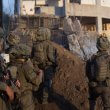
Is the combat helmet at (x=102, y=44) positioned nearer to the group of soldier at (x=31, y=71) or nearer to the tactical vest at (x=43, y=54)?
the group of soldier at (x=31, y=71)

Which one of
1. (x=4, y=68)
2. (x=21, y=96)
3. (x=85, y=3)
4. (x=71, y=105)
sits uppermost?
(x=85, y=3)

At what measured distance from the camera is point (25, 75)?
782 cm

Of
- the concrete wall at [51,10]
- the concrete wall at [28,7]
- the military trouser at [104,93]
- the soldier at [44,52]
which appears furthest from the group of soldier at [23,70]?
the concrete wall at [28,7]

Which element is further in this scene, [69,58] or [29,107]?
[69,58]

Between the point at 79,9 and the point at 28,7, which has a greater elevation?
the point at 28,7

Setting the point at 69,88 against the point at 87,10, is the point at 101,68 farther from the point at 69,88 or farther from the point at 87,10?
the point at 87,10

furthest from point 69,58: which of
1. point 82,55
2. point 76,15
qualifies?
point 76,15

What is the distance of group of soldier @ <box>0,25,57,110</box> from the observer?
680 centimetres

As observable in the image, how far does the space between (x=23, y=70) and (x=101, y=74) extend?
1969 millimetres

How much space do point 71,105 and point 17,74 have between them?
4.87 meters

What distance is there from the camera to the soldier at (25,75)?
775 centimetres

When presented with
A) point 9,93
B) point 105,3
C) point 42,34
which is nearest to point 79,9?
point 105,3

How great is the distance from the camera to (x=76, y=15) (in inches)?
1663

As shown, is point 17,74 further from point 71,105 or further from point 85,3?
point 85,3
